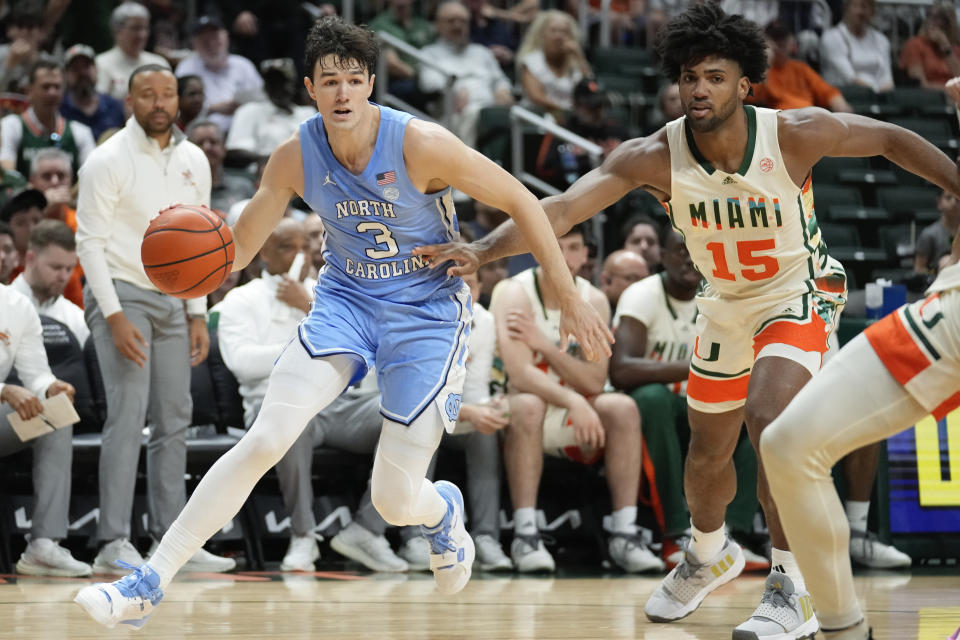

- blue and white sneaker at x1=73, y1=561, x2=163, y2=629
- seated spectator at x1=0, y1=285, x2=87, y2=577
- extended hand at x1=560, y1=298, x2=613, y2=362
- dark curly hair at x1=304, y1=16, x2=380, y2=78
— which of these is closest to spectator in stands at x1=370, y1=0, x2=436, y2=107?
seated spectator at x1=0, y1=285, x2=87, y2=577

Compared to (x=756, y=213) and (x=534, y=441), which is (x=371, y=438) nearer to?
(x=534, y=441)

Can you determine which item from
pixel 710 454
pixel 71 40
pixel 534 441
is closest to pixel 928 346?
pixel 710 454

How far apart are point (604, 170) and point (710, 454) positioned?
1154mm

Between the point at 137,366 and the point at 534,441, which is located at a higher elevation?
the point at 137,366

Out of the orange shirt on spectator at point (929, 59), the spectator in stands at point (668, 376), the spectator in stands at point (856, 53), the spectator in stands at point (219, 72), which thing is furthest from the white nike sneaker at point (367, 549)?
the orange shirt on spectator at point (929, 59)

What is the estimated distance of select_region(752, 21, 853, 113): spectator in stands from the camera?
36.4 feet

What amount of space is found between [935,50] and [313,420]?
8.84 metres

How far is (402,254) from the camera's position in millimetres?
4406

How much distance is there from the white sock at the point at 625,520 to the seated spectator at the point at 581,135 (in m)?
3.64

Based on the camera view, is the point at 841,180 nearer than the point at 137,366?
No

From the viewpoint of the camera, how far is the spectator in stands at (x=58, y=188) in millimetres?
7668

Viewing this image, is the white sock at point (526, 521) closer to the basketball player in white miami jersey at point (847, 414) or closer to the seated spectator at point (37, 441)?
the seated spectator at point (37, 441)

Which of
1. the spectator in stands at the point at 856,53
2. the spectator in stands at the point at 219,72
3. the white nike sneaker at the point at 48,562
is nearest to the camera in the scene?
the white nike sneaker at the point at 48,562

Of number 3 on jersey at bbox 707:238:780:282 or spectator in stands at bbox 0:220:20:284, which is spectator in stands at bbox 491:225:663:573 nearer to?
number 3 on jersey at bbox 707:238:780:282
